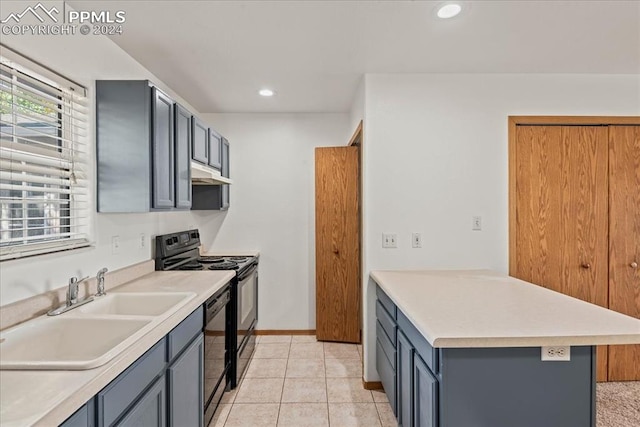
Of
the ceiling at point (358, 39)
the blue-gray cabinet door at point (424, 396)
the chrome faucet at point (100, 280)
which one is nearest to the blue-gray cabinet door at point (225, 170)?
the ceiling at point (358, 39)

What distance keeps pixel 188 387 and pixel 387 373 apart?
1.26 meters

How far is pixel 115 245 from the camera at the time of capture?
85.3 inches

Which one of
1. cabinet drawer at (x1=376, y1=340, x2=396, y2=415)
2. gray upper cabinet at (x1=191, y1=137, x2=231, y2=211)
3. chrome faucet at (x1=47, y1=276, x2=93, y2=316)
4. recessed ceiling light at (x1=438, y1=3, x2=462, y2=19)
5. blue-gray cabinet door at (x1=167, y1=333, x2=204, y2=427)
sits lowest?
cabinet drawer at (x1=376, y1=340, x2=396, y2=415)

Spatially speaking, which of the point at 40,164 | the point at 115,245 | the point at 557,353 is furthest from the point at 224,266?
the point at 557,353

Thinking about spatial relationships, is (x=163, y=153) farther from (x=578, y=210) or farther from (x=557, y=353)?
(x=578, y=210)

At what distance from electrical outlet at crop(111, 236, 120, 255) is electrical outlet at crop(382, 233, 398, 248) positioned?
6.03 ft

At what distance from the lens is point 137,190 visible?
202 cm

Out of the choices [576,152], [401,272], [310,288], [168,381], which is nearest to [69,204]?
[168,381]

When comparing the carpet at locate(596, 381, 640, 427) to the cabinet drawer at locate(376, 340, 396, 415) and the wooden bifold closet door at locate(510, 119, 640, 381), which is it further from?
the cabinet drawer at locate(376, 340, 396, 415)

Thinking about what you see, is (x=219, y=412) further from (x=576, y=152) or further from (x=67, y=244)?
(x=576, y=152)

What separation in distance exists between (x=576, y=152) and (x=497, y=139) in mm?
628

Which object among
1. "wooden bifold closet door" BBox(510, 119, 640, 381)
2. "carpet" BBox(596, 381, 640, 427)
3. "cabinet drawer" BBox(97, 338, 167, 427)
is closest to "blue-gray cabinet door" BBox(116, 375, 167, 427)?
"cabinet drawer" BBox(97, 338, 167, 427)

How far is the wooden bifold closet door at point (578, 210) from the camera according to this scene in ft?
8.78

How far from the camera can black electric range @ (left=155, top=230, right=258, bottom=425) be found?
7.88ft
